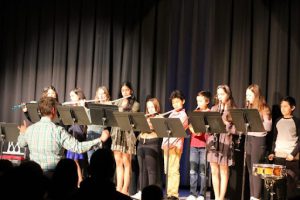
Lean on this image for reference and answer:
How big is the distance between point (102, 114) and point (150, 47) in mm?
2389

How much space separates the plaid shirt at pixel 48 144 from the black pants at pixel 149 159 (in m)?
2.12

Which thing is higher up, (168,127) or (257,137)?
(168,127)

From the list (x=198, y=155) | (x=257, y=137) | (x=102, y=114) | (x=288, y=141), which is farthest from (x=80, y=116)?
(x=288, y=141)

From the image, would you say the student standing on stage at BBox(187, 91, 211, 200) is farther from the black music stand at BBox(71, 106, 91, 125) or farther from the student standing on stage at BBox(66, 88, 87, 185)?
the student standing on stage at BBox(66, 88, 87, 185)

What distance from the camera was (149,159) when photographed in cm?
748

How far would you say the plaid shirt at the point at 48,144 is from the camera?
17.5 feet

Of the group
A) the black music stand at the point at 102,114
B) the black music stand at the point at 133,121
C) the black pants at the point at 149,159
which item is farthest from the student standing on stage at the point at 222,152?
the black music stand at the point at 102,114

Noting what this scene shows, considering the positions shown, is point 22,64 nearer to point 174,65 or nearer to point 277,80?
point 174,65

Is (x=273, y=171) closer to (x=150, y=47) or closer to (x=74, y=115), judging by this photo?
(x=74, y=115)

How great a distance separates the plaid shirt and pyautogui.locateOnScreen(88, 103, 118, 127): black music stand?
1525 mm

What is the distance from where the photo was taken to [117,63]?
9.20 m

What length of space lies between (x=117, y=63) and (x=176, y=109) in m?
2.02

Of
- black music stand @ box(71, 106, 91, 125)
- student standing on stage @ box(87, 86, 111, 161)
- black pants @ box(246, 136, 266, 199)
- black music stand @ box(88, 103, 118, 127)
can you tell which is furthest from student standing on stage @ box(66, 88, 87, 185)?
black pants @ box(246, 136, 266, 199)

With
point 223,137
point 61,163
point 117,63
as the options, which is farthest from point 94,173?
point 117,63
